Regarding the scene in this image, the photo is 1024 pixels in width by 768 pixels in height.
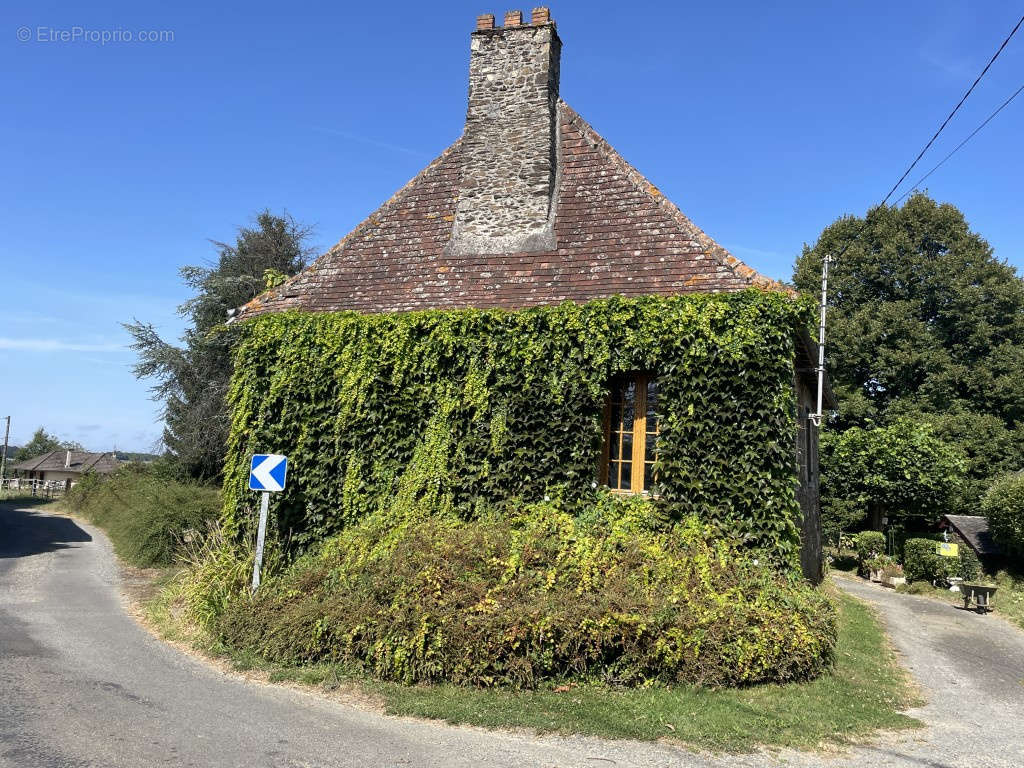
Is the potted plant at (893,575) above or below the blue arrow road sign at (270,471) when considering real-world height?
below

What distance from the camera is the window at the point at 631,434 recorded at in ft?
32.5

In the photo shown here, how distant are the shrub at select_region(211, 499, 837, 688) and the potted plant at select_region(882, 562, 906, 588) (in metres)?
11.9

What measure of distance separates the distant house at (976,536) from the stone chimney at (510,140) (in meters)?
15.6

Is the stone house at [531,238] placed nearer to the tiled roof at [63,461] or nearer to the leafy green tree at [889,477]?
the leafy green tree at [889,477]

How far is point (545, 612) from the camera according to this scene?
23.4 feet

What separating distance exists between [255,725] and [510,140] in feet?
32.0

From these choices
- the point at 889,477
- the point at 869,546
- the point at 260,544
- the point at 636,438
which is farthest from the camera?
the point at 889,477

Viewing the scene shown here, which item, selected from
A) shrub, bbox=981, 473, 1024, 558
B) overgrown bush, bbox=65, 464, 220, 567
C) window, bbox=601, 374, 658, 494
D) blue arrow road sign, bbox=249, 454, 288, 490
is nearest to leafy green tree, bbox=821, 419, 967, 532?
shrub, bbox=981, 473, 1024, 558

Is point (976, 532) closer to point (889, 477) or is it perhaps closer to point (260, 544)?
point (889, 477)

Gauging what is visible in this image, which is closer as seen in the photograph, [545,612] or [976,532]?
[545,612]

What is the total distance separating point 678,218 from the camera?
10.9m

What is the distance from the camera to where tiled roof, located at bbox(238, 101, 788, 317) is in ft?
34.1

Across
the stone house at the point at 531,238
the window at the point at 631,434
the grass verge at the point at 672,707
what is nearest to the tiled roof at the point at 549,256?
the stone house at the point at 531,238

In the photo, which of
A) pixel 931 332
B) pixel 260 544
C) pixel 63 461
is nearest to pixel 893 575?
pixel 931 332
